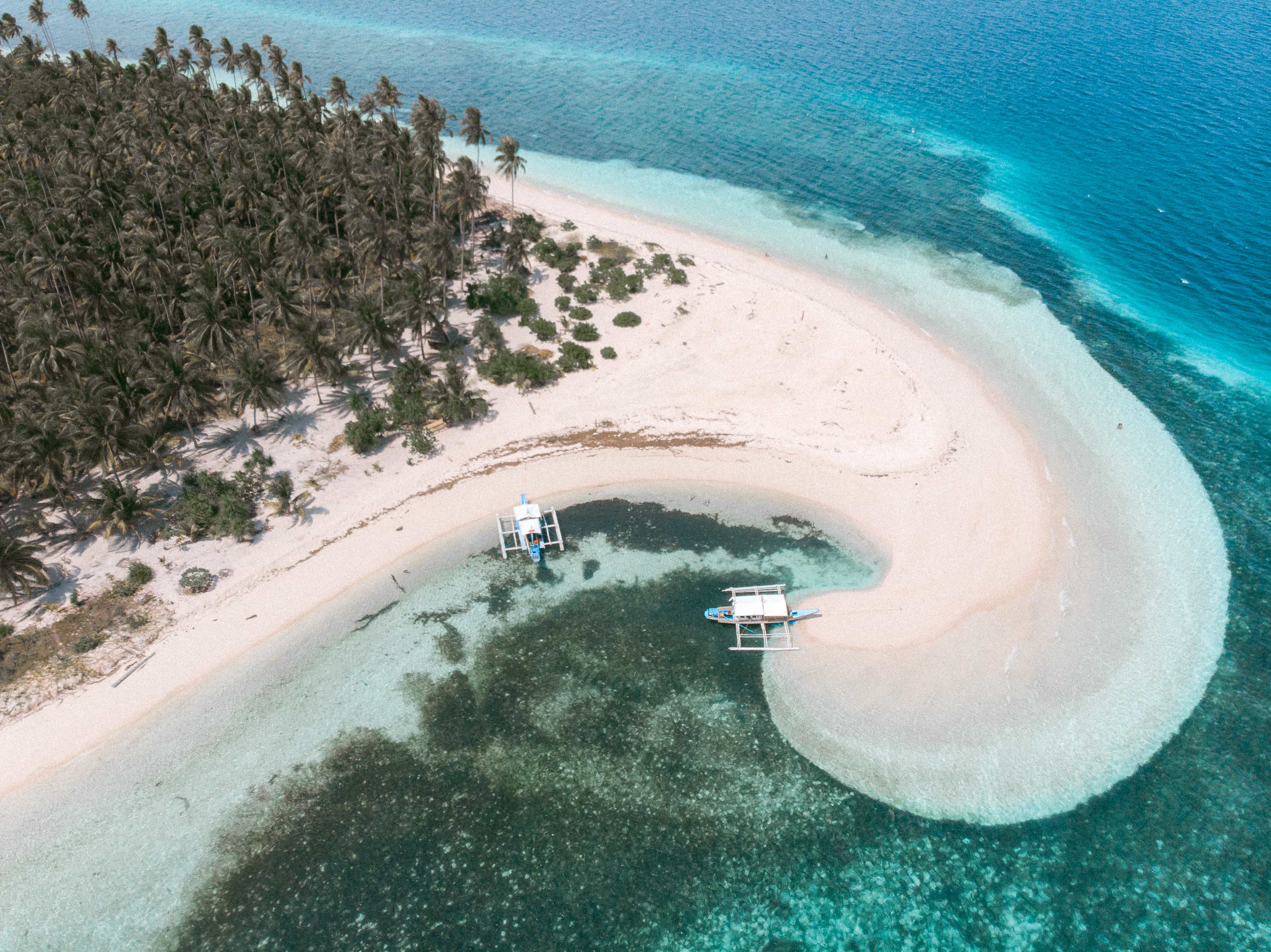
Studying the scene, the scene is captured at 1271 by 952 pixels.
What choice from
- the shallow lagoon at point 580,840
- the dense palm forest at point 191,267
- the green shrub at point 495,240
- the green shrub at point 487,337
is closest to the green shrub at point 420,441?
the dense palm forest at point 191,267

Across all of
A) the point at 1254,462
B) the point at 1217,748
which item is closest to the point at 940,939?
the point at 1217,748

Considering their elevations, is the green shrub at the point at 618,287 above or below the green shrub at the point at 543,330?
above

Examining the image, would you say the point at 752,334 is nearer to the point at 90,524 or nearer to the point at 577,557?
the point at 577,557

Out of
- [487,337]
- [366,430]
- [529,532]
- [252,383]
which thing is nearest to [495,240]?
[487,337]

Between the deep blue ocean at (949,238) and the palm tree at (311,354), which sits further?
the palm tree at (311,354)

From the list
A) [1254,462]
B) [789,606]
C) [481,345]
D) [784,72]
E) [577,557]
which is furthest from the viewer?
[784,72]

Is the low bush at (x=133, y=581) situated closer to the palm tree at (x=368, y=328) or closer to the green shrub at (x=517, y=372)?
the palm tree at (x=368, y=328)

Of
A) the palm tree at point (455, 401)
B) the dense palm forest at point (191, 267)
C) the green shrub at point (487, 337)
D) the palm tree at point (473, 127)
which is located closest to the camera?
the dense palm forest at point (191, 267)
